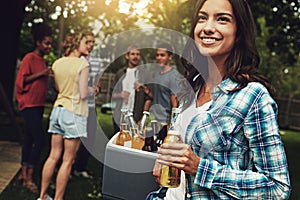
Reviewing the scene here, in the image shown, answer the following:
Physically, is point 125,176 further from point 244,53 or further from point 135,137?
point 244,53

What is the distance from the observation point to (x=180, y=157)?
54.6 inches

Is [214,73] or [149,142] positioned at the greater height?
[214,73]

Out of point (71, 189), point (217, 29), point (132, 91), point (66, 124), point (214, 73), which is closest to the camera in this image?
point (217, 29)

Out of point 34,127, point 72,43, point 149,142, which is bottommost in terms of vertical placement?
point 34,127

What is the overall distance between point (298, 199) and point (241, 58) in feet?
14.9

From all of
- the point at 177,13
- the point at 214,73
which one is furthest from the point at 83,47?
the point at 177,13

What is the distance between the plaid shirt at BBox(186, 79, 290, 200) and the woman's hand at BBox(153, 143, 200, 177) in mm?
26

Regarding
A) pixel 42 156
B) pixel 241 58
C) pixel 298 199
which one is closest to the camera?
pixel 241 58

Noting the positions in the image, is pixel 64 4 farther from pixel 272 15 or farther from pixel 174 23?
pixel 272 15

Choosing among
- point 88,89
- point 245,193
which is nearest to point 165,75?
point 88,89

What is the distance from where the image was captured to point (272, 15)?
31.1ft

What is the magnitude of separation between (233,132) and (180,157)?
0.19 metres

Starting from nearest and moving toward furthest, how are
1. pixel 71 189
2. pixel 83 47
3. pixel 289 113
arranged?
pixel 83 47, pixel 71 189, pixel 289 113

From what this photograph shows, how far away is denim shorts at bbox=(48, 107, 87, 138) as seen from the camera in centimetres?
427
